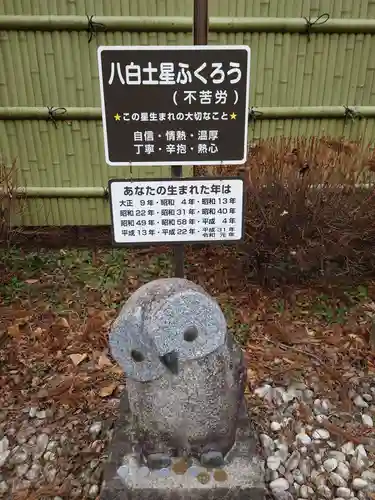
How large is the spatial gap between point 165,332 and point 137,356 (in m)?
0.15

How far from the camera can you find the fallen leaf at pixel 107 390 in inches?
102

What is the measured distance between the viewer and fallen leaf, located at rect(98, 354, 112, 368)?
9.34ft

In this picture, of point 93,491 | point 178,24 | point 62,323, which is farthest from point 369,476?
point 178,24

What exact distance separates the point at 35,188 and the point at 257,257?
7.78 ft

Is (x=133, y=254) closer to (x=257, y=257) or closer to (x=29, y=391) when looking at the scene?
(x=257, y=257)

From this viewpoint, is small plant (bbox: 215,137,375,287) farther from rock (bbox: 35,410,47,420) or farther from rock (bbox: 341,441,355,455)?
rock (bbox: 35,410,47,420)

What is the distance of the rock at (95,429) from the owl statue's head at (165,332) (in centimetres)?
92

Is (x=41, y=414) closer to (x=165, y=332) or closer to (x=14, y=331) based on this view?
(x=14, y=331)

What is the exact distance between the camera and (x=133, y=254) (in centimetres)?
421

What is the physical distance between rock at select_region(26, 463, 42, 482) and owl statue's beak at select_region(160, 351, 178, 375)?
3.64ft

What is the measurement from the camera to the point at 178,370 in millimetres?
1592

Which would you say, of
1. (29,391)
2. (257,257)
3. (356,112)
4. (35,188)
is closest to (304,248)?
(257,257)

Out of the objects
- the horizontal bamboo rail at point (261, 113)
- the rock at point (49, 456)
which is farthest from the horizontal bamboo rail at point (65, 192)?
the rock at point (49, 456)

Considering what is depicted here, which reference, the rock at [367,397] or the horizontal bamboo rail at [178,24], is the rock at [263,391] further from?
the horizontal bamboo rail at [178,24]
